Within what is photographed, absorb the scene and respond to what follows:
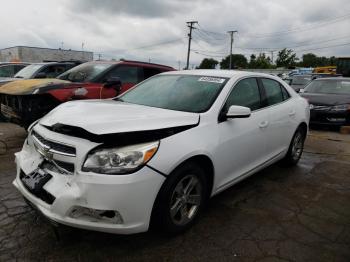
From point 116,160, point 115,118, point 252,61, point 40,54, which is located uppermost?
point 252,61

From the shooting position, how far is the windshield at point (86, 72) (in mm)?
6453

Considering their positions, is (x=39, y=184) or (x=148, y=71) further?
(x=148, y=71)

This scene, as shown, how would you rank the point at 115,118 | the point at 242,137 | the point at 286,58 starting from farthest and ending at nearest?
the point at 286,58 < the point at 242,137 < the point at 115,118

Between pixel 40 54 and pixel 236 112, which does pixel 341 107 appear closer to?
pixel 236 112

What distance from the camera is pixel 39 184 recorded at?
267 cm

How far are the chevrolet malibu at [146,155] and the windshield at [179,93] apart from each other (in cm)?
1

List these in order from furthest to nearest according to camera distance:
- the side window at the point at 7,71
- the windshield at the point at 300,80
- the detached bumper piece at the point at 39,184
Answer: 1. the windshield at the point at 300,80
2. the side window at the point at 7,71
3. the detached bumper piece at the point at 39,184

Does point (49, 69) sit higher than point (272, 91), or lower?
higher

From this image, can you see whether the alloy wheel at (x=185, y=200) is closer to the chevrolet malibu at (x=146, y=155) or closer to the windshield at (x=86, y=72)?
the chevrolet malibu at (x=146, y=155)

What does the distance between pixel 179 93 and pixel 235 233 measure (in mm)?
1644

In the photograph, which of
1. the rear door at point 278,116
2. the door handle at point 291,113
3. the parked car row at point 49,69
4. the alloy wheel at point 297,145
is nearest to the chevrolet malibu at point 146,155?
the rear door at point 278,116

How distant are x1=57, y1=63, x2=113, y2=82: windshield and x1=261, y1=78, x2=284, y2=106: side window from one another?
3.42m

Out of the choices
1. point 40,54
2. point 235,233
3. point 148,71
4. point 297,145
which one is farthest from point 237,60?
point 235,233

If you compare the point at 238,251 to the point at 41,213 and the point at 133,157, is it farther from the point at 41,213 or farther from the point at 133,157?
the point at 41,213
